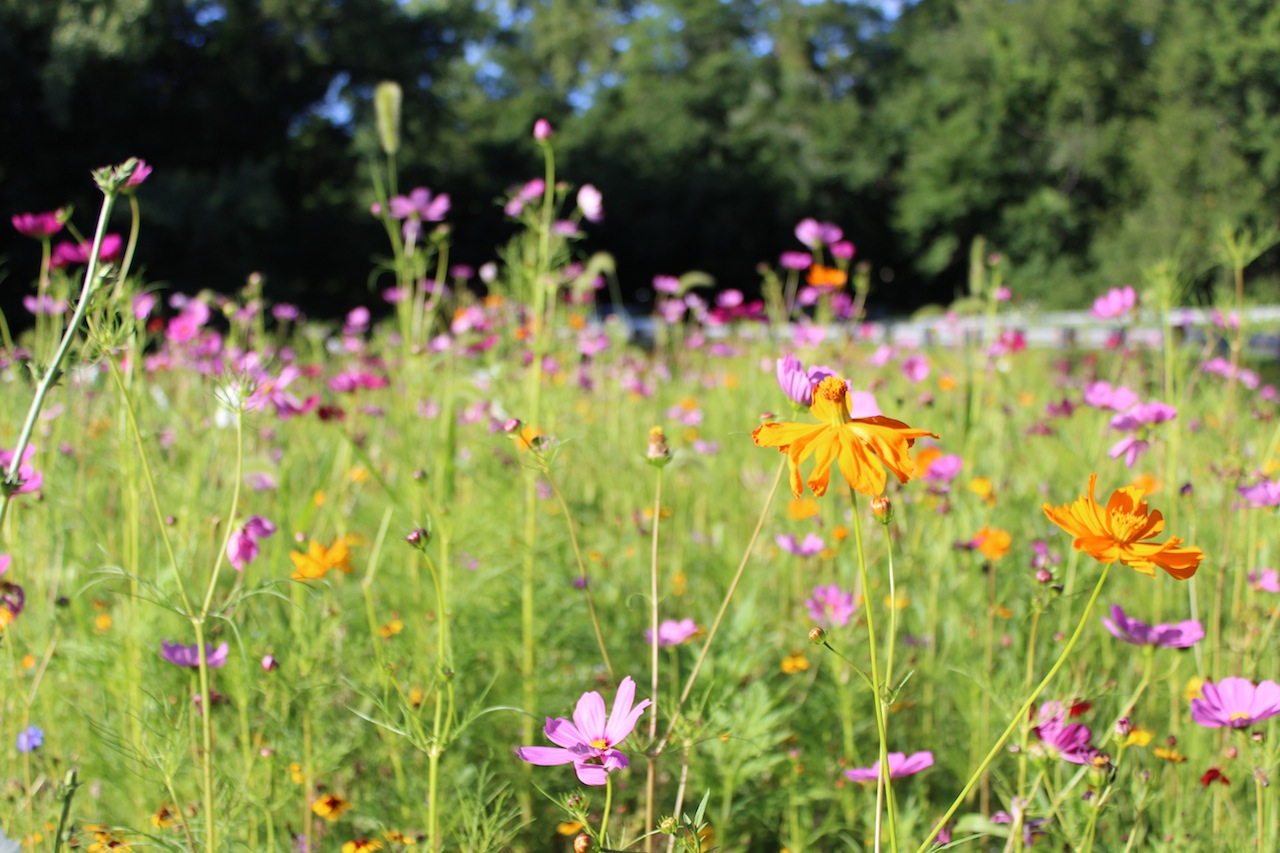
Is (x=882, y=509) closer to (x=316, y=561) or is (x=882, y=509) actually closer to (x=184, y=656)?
(x=316, y=561)

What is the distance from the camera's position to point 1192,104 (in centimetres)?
1430

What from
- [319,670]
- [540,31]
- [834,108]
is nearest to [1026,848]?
[319,670]

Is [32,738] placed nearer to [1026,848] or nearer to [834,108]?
[1026,848]

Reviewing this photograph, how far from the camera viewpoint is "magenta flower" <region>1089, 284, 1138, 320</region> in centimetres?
157

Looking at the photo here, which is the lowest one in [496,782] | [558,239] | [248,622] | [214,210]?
[496,782]

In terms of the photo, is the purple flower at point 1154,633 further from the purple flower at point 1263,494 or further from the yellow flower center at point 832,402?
the yellow flower center at point 832,402

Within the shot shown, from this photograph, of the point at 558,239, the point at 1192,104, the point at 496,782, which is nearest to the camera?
the point at 496,782

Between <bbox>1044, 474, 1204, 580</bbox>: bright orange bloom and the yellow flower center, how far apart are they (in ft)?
0.45

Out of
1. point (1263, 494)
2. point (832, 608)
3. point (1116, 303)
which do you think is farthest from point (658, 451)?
point (1116, 303)

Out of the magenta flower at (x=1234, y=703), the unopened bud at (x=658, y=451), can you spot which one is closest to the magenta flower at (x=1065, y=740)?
the magenta flower at (x=1234, y=703)

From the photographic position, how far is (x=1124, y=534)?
0.60 meters

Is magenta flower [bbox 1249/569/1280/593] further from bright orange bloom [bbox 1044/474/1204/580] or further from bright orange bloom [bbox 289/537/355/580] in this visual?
bright orange bloom [bbox 289/537/355/580]

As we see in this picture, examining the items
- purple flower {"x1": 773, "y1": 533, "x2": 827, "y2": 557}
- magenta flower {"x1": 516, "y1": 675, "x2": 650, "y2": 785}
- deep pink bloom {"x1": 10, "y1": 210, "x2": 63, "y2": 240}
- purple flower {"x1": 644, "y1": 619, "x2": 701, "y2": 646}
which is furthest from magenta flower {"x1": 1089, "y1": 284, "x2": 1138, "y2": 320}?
deep pink bloom {"x1": 10, "y1": 210, "x2": 63, "y2": 240}

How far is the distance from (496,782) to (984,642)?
712mm
